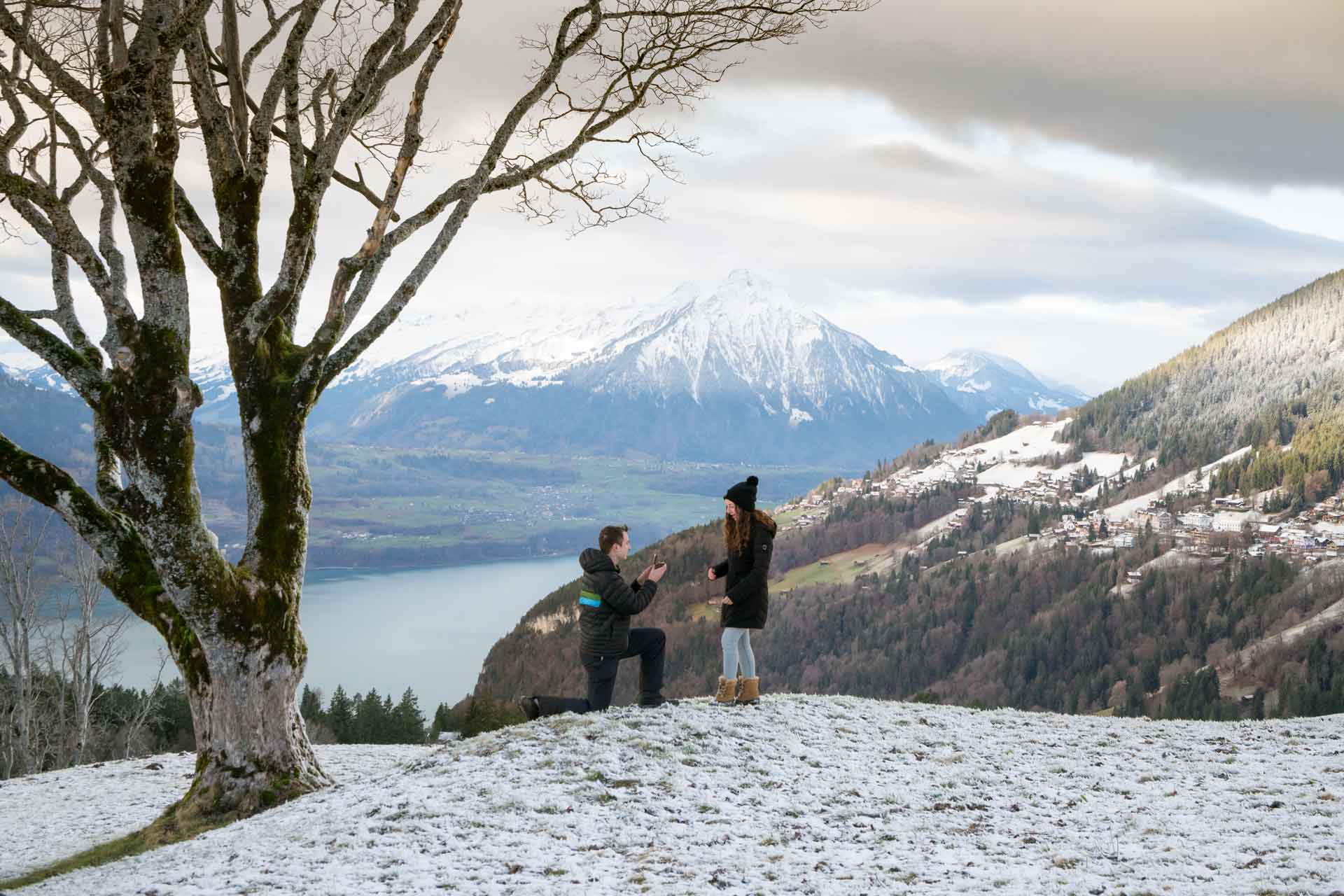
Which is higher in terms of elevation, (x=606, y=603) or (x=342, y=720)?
(x=606, y=603)

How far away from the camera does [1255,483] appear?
500 feet

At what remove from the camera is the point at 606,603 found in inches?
430

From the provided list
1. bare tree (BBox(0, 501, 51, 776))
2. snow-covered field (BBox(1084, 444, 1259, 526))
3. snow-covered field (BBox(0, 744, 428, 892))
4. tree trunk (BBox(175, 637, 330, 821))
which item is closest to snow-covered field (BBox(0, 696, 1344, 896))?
snow-covered field (BBox(0, 744, 428, 892))

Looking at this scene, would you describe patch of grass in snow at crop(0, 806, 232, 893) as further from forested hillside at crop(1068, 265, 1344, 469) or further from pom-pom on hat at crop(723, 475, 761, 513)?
forested hillside at crop(1068, 265, 1344, 469)

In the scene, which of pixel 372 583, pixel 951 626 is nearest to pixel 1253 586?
pixel 951 626

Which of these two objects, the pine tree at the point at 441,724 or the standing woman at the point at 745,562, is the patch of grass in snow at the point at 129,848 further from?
the pine tree at the point at 441,724

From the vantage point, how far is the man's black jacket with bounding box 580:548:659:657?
10.8 m

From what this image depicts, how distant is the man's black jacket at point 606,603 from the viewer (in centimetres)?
1075

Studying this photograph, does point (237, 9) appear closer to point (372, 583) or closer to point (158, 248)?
point (158, 248)

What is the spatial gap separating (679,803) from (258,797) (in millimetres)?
4652

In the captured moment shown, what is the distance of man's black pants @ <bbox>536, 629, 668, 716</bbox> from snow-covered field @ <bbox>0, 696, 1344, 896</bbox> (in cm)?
36

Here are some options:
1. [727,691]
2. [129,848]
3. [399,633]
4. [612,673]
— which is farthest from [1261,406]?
[129,848]

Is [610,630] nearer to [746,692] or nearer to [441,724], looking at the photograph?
[746,692]

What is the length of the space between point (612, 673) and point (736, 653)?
5.35ft
